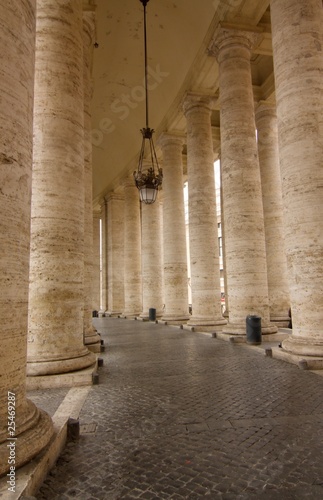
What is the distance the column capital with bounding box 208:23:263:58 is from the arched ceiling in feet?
0.75

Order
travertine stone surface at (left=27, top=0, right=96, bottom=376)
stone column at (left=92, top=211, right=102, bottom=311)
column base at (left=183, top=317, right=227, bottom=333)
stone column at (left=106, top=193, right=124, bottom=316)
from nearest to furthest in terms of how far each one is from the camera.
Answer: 1. travertine stone surface at (left=27, top=0, right=96, bottom=376)
2. column base at (left=183, top=317, right=227, bottom=333)
3. stone column at (left=106, top=193, right=124, bottom=316)
4. stone column at (left=92, top=211, right=102, bottom=311)

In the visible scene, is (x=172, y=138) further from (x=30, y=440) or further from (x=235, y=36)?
(x=30, y=440)

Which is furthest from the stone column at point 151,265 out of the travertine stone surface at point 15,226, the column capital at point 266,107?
the travertine stone surface at point 15,226

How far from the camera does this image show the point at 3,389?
3350 mm

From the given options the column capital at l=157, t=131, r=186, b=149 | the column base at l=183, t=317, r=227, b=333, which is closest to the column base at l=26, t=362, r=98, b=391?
the column base at l=183, t=317, r=227, b=333

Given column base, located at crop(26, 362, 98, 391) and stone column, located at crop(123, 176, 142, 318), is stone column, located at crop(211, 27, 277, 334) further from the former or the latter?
stone column, located at crop(123, 176, 142, 318)

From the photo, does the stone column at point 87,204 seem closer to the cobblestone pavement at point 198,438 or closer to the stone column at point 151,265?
the cobblestone pavement at point 198,438

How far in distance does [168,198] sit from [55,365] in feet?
48.9

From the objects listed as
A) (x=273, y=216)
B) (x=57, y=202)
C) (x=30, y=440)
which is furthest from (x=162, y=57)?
(x=30, y=440)

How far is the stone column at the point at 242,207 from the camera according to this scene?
1284 centimetres

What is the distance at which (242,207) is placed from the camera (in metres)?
13.0

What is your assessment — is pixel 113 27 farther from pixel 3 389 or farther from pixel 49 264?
pixel 3 389

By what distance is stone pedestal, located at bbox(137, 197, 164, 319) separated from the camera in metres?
24.4

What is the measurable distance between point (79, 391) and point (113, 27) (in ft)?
57.1
